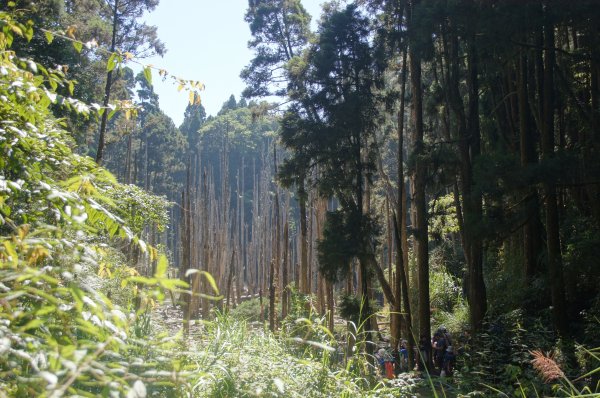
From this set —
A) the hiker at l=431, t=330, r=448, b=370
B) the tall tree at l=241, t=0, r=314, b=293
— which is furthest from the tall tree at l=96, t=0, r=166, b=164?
the hiker at l=431, t=330, r=448, b=370

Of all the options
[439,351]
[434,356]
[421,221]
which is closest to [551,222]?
[421,221]

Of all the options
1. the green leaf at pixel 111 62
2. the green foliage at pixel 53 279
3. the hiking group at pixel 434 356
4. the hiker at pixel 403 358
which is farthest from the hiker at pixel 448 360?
the green leaf at pixel 111 62

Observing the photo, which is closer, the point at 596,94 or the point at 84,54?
the point at 596,94

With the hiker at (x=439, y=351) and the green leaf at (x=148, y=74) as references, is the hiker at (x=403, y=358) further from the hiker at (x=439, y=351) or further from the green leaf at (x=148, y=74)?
the green leaf at (x=148, y=74)

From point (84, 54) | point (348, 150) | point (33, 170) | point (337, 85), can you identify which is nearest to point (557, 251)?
point (348, 150)

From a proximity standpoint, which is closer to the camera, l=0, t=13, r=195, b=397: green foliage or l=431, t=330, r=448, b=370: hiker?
l=0, t=13, r=195, b=397: green foliage

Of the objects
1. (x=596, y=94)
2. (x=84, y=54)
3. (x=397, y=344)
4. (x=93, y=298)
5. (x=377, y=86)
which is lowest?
(x=397, y=344)

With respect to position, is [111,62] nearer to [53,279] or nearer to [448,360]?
[53,279]

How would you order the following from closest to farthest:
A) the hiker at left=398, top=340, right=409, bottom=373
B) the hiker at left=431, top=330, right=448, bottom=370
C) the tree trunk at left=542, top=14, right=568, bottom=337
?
the tree trunk at left=542, top=14, right=568, bottom=337, the hiker at left=431, top=330, right=448, bottom=370, the hiker at left=398, top=340, right=409, bottom=373

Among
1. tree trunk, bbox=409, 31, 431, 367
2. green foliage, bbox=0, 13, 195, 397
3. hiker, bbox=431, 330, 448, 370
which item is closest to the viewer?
green foliage, bbox=0, 13, 195, 397

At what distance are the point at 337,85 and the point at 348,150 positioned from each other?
1.90m

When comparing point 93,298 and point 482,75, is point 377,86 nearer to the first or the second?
point 482,75

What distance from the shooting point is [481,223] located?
10445mm

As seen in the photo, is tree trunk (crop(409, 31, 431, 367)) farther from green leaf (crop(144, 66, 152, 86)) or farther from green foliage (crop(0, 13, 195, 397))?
green leaf (crop(144, 66, 152, 86))
